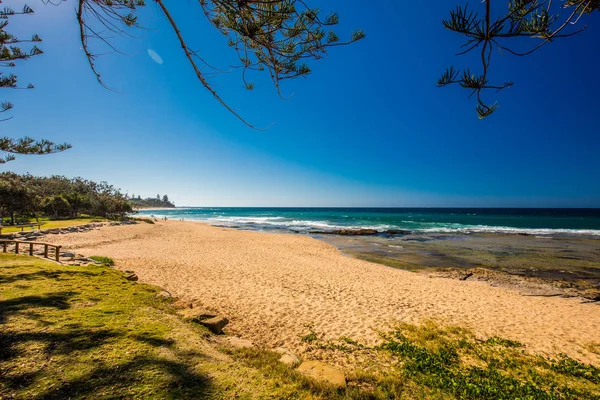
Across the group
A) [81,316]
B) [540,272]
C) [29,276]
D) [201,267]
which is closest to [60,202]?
[201,267]

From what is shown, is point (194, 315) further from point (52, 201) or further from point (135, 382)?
point (52, 201)

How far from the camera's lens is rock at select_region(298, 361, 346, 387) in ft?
11.1

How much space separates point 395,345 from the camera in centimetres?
522

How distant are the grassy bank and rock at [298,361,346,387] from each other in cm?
16

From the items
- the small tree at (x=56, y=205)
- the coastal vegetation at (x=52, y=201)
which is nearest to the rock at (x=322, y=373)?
the coastal vegetation at (x=52, y=201)

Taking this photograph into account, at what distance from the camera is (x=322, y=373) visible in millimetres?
3576

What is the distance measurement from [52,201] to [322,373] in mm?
51294

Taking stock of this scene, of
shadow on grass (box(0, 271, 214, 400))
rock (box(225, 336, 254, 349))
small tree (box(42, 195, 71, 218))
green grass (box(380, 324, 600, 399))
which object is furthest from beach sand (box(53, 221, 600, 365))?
small tree (box(42, 195, 71, 218))

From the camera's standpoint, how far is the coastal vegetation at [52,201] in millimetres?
26062

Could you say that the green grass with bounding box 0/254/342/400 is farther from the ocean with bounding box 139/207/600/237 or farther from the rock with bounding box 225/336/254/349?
the ocean with bounding box 139/207/600/237

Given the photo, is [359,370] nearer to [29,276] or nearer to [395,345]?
[395,345]

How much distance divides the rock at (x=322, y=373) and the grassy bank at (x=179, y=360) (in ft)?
0.53

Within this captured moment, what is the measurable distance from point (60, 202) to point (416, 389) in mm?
52352

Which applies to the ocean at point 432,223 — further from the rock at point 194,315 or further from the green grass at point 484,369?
the rock at point 194,315
